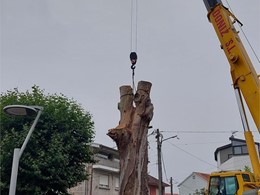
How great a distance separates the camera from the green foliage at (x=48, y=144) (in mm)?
11055

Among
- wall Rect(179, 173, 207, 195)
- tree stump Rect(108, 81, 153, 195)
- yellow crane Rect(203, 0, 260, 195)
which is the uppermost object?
wall Rect(179, 173, 207, 195)

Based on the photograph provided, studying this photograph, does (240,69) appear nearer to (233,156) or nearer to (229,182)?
(229,182)

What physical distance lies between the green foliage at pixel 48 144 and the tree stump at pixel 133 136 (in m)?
6.01

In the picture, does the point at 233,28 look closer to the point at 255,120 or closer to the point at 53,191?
the point at 255,120

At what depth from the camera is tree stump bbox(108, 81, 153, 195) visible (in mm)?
5309

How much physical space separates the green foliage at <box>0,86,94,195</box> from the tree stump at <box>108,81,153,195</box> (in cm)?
601

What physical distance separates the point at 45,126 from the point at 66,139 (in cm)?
91

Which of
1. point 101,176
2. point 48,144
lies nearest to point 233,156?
point 101,176

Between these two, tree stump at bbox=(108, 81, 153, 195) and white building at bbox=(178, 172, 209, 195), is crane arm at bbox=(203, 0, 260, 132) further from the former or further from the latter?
white building at bbox=(178, 172, 209, 195)

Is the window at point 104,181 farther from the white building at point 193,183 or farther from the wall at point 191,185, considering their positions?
the wall at point 191,185

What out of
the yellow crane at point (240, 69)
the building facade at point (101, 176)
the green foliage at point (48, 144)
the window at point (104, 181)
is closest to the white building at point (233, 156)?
the building facade at point (101, 176)

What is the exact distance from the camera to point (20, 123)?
1172 cm

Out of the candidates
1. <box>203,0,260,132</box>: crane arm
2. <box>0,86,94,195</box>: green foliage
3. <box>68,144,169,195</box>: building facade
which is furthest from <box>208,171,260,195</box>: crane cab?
<box>68,144,169,195</box>: building facade

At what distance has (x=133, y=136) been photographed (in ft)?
18.0
